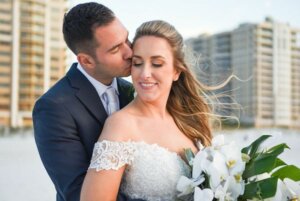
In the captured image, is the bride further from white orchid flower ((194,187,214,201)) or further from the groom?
white orchid flower ((194,187,214,201))

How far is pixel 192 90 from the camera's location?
8.25ft

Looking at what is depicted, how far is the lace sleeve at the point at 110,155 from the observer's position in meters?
1.99

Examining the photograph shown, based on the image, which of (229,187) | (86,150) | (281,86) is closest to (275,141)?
(229,187)

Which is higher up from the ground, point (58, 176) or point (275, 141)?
point (275, 141)

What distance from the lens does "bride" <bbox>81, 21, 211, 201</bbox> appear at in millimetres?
2000

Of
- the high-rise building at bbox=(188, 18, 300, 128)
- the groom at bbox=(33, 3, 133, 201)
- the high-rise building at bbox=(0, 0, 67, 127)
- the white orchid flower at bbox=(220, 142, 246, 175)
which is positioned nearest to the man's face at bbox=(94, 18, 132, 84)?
the groom at bbox=(33, 3, 133, 201)

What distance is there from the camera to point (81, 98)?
2.31 metres

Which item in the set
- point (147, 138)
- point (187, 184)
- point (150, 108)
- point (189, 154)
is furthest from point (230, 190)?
point (150, 108)

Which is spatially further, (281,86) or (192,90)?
(281,86)

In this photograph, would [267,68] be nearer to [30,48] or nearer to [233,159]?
[30,48]

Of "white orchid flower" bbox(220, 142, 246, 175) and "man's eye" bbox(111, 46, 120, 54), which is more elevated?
"man's eye" bbox(111, 46, 120, 54)

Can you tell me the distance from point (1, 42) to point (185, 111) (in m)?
45.8

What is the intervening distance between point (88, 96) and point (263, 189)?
89 cm

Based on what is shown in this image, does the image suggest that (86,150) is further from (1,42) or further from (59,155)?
(1,42)
